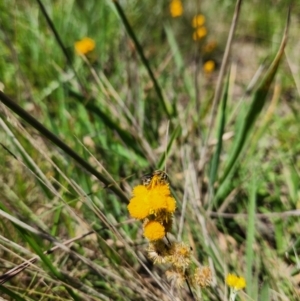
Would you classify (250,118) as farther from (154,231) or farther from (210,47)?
(210,47)

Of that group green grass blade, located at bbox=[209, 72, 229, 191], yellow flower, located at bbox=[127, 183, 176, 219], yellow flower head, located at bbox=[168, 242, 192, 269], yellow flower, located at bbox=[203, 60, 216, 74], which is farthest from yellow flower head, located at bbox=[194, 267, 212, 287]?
yellow flower, located at bbox=[203, 60, 216, 74]

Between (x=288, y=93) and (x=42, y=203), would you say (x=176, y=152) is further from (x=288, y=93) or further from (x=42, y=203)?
(x=288, y=93)

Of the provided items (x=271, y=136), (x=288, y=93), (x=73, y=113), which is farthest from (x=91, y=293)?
(x=288, y=93)

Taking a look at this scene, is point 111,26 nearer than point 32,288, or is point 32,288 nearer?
point 32,288

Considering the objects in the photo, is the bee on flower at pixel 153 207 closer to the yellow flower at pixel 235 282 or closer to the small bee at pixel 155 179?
the small bee at pixel 155 179

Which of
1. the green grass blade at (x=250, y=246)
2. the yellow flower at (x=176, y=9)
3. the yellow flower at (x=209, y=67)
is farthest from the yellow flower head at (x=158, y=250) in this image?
the yellow flower at (x=176, y=9)

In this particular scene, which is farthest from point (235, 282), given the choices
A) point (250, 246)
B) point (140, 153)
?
point (140, 153)
